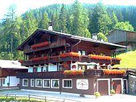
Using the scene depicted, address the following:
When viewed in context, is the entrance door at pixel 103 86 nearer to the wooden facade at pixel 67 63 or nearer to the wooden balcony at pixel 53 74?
the wooden facade at pixel 67 63

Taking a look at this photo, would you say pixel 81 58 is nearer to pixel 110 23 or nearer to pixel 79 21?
pixel 79 21

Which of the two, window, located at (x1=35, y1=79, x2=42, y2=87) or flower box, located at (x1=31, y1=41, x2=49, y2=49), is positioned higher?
flower box, located at (x1=31, y1=41, x2=49, y2=49)

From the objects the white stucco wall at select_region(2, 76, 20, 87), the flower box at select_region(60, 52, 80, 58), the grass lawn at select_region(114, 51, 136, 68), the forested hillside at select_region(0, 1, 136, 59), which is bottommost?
the white stucco wall at select_region(2, 76, 20, 87)

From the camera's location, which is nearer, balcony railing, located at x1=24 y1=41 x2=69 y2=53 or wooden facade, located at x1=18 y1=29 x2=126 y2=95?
wooden facade, located at x1=18 y1=29 x2=126 y2=95

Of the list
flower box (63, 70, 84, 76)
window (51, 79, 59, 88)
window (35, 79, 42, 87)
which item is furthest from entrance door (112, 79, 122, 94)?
window (35, 79, 42, 87)

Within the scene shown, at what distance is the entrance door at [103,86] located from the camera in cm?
3494

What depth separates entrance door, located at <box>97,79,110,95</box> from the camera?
3494 centimetres

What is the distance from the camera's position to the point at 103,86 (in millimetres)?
35562

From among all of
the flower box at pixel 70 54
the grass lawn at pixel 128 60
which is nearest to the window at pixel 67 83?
the flower box at pixel 70 54

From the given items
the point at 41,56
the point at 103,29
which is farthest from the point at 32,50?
the point at 103,29

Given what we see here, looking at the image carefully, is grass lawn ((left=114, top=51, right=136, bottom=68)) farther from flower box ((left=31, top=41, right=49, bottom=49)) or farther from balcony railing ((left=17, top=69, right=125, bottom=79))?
flower box ((left=31, top=41, right=49, bottom=49))

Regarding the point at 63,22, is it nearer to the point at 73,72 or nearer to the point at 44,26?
the point at 44,26

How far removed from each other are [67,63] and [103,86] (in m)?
6.28

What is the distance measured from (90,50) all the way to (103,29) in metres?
46.8
